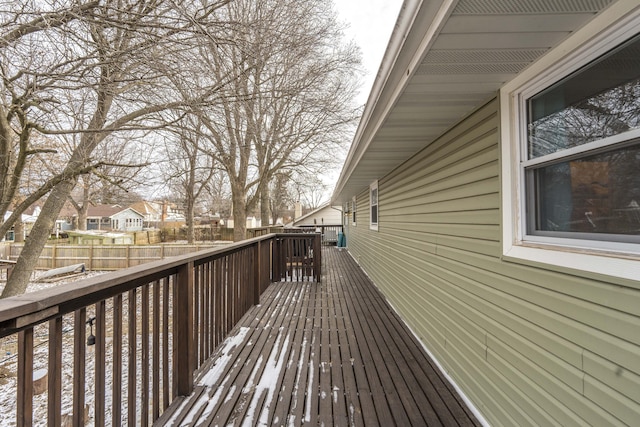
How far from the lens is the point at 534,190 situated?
63.0 inches

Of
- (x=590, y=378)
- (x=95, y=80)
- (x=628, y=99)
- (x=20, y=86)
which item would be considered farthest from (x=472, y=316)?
(x=20, y=86)

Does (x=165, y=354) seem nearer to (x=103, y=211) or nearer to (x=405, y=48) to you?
(x=405, y=48)

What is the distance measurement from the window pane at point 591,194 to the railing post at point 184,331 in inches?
89.7

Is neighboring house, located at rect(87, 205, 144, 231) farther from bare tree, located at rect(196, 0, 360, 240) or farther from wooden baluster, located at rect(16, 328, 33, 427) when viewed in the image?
wooden baluster, located at rect(16, 328, 33, 427)

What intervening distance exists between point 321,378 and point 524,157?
2098 millimetres

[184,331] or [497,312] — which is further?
[184,331]

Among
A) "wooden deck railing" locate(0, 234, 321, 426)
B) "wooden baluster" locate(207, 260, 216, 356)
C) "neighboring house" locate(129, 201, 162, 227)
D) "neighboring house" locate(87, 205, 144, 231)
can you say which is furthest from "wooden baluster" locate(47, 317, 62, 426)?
"neighboring house" locate(129, 201, 162, 227)

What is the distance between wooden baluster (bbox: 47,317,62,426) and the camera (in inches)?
46.0

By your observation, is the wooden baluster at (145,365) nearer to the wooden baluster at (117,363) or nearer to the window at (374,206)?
the wooden baluster at (117,363)

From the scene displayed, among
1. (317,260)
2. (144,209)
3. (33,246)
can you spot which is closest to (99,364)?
(317,260)

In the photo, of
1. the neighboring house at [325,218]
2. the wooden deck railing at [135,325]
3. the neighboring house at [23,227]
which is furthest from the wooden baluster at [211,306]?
the neighboring house at [325,218]

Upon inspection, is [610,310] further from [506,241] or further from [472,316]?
[472,316]

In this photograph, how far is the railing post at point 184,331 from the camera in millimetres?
2100

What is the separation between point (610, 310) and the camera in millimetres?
1136
